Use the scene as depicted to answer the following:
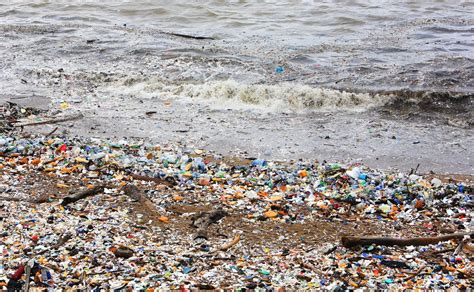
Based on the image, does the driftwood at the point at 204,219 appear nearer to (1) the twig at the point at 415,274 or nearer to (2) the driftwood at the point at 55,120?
(1) the twig at the point at 415,274

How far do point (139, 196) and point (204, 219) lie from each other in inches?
34.0

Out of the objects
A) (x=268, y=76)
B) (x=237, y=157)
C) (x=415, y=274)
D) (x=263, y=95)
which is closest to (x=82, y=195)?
(x=237, y=157)

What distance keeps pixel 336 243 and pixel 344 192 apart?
1312mm

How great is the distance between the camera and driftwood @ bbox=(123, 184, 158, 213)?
5.18 metres

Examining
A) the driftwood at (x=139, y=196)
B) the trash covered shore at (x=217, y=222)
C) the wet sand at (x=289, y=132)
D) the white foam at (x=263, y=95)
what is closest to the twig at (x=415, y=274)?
the trash covered shore at (x=217, y=222)

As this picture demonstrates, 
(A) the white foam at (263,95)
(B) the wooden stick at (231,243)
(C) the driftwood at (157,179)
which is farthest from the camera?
(A) the white foam at (263,95)

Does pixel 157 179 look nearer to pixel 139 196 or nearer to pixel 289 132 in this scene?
pixel 139 196

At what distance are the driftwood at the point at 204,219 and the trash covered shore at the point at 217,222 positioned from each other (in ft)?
0.05

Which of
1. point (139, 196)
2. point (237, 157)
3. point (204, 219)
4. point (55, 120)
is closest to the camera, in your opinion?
point (204, 219)

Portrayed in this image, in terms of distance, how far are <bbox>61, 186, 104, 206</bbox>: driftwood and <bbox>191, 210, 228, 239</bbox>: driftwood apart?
47.4 inches

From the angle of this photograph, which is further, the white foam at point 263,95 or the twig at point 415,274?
the white foam at point 263,95

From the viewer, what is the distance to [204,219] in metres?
4.92

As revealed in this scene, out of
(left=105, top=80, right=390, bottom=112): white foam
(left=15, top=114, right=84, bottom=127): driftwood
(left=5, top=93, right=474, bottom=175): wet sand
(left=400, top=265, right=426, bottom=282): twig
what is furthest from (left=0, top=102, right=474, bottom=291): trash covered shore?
(left=105, top=80, right=390, bottom=112): white foam

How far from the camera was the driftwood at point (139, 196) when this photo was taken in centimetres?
518
